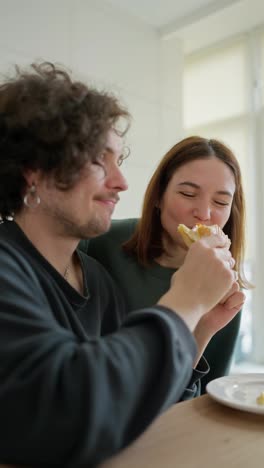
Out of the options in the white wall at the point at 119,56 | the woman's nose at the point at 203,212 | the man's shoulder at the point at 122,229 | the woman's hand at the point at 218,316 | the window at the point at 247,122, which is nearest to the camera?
the woman's hand at the point at 218,316

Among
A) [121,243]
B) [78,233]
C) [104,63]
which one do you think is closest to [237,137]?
[104,63]

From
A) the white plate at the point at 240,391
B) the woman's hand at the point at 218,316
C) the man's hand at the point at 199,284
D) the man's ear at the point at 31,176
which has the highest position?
the man's ear at the point at 31,176

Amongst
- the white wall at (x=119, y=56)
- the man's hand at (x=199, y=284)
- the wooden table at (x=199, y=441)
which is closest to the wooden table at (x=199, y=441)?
the wooden table at (x=199, y=441)

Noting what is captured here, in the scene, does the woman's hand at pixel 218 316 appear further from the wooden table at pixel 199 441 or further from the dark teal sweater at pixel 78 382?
the dark teal sweater at pixel 78 382

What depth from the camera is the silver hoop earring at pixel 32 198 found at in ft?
3.23

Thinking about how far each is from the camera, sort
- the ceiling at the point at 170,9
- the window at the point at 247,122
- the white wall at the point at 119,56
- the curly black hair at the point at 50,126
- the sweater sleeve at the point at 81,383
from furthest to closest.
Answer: the window at the point at 247,122
the ceiling at the point at 170,9
the white wall at the point at 119,56
the curly black hair at the point at 50,126
the sweater sleeve at the point at 81,383

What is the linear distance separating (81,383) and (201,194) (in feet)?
3.23

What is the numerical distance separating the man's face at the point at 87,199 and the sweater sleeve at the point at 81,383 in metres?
0.27

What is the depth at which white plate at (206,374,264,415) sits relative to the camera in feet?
2.99

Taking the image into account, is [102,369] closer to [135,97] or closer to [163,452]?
[163,452]

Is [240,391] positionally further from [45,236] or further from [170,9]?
[170,9]

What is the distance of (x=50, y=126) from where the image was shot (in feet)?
2.98

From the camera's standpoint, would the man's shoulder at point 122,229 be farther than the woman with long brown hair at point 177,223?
Yes

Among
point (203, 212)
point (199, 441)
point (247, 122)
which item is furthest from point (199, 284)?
point (247, 122)
